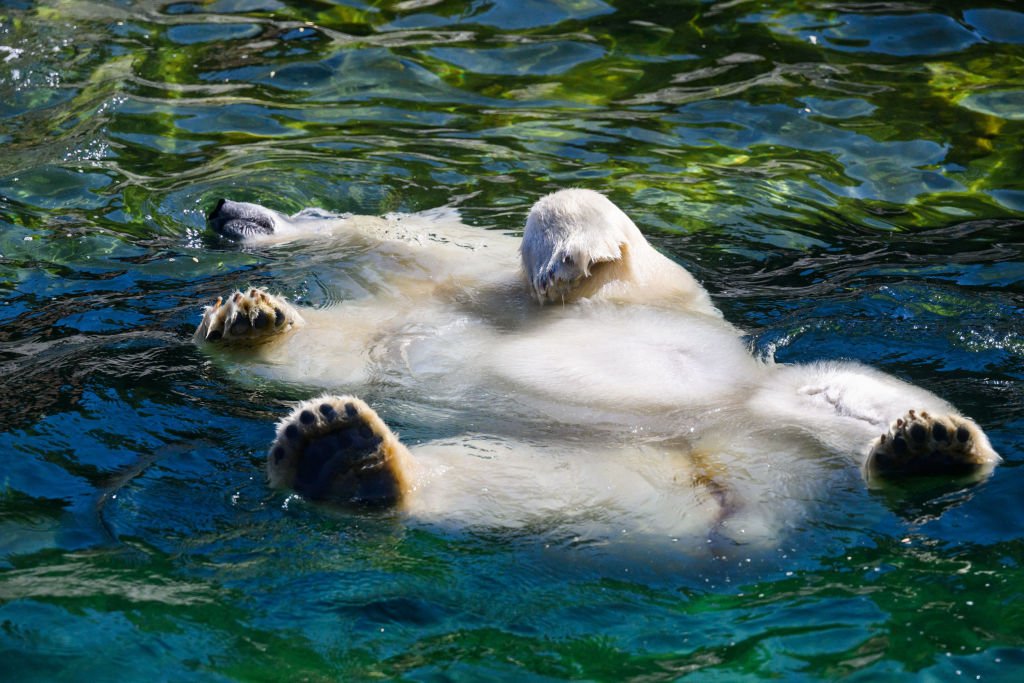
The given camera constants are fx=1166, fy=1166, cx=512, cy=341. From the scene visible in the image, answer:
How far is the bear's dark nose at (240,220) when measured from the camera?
6.07 m

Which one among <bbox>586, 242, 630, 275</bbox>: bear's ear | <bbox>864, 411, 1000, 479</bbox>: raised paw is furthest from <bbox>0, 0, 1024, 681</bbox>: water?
<bbox>586, 242, 630, 275</bbox>: bear's ear

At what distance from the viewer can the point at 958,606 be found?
3420mm

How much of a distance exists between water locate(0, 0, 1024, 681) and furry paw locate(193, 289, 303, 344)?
157 millimetres

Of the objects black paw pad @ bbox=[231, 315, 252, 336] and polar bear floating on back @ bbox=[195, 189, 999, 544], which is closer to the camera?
polar bear floating on back @ bbox=[195, 189, 999, 544]

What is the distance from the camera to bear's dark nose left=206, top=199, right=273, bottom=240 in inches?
239

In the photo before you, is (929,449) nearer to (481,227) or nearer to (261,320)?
(261,320)

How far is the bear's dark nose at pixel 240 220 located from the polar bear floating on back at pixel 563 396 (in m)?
0.49

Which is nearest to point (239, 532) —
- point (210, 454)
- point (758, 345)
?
point (210, 454)

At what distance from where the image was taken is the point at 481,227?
6324 millimetres

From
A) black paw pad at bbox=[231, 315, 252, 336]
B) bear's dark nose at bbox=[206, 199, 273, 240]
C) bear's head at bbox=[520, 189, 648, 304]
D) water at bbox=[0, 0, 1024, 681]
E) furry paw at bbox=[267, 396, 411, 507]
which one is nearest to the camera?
water at bbox=[0, 0, 1024, 681]

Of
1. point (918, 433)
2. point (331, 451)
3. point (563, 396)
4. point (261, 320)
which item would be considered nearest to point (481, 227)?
point (261, 320)

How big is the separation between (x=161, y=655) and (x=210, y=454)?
119 cm

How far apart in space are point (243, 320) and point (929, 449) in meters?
Result: 2.76

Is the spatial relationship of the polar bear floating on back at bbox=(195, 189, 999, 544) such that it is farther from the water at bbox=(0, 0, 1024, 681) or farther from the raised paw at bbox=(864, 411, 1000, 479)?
the water at bbox=(0, 0, 1024, 681)
